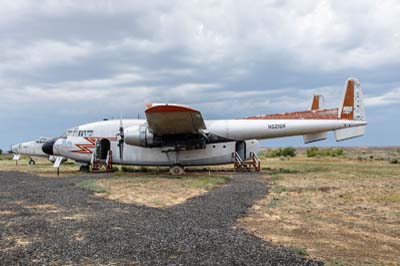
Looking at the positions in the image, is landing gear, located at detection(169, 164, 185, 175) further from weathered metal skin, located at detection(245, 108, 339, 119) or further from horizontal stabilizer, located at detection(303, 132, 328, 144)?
horizontal stabilizer, located at detection(303, 132, 328, 144)

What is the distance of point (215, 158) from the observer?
23.8 m

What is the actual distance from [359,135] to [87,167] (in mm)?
16231

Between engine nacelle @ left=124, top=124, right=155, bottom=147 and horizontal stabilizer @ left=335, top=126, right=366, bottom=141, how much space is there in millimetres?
10627

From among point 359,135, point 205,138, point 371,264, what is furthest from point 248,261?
point 359,135

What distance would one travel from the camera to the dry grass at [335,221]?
6.68 meters

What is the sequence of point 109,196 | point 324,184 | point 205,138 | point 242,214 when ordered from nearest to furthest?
point 242,214
point 109,196
point 324,184
point 205,138

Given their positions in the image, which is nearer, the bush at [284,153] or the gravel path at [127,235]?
the gravel path at [127,235]

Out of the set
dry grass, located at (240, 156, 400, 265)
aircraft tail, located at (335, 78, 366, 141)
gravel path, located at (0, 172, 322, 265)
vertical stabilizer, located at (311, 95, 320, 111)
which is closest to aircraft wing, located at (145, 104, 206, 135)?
dry grass, located at (240, 156, 400, 265)

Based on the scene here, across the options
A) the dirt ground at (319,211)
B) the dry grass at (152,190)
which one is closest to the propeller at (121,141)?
the dry grass at (152,190)

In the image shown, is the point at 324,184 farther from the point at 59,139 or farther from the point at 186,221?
the point at 59,139

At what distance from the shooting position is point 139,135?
22219mm

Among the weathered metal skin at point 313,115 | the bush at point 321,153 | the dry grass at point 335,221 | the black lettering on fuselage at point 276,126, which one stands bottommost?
the dry grass at point 335,221

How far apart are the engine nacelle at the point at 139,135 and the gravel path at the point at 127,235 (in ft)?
32.6

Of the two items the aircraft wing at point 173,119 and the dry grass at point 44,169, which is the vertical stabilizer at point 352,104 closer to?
the aircraft wing at point 173,119
